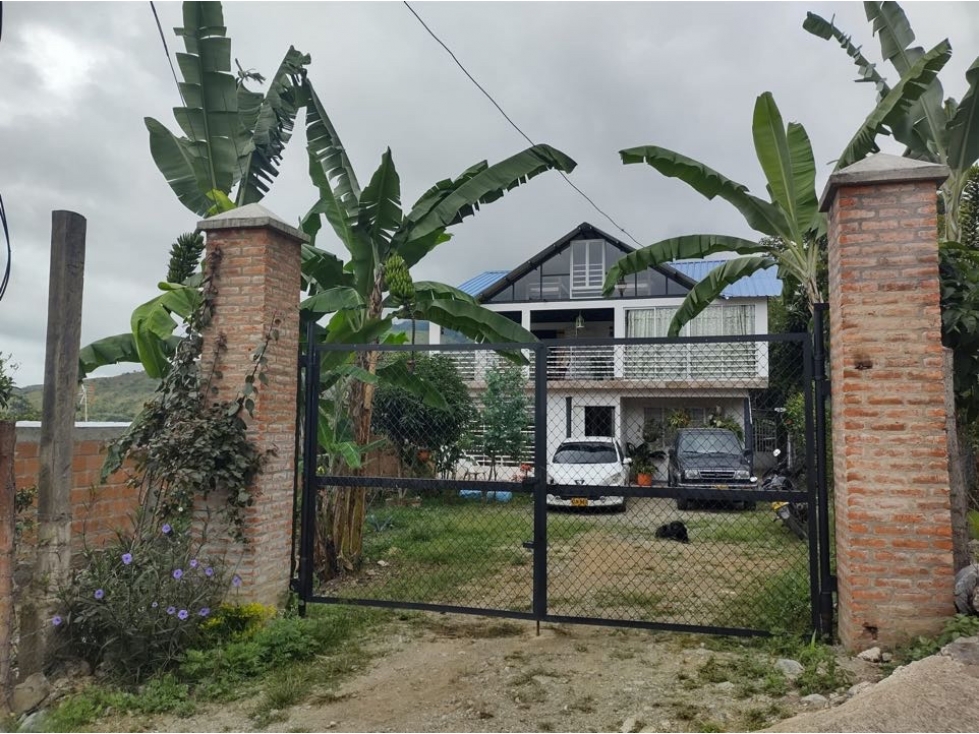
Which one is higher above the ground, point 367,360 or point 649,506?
point 367,360

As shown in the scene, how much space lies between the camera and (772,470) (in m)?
12.3

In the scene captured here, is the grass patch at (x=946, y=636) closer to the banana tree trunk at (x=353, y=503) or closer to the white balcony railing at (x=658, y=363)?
the banana tree trunk at (x=353, y=503)

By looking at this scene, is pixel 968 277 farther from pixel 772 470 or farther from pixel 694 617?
pixel 772 470

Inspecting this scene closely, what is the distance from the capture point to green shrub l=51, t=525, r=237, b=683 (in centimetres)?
419

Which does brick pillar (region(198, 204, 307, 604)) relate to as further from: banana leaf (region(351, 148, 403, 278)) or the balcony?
the balcony

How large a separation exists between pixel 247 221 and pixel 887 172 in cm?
436

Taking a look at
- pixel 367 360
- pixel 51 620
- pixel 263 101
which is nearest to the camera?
pixel 51 620

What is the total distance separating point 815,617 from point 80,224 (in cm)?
527

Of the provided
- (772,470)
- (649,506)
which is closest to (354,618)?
(649,506)

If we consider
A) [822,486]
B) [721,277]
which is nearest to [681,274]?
[721,277]

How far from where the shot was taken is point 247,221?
5.13 m

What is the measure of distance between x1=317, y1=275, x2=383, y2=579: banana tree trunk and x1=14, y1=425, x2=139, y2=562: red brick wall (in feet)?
5.97

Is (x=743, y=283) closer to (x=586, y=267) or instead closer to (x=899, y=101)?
(x=586, y=267)

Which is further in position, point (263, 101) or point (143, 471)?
point (263, 101)
